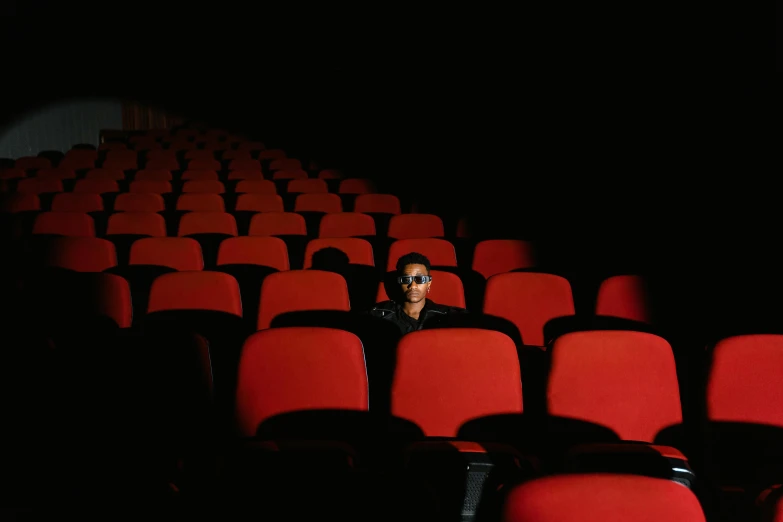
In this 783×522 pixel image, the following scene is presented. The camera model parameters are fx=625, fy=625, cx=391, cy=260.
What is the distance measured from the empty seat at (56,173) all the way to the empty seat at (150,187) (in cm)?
84

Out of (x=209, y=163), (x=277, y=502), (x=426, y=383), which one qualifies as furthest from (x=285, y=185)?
(x=277, y=502)

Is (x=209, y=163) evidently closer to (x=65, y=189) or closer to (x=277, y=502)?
(x=65, y=189)

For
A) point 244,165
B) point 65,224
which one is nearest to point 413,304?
point 65,224

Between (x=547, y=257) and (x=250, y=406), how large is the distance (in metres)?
2.03

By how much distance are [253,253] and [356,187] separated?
2.44m

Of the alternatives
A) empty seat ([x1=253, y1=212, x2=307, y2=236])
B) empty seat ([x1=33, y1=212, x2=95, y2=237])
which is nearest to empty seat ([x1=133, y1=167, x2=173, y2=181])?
empty seat ([x1=33, y1=212, x2=95, y2=237])

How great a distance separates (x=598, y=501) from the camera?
99 cm

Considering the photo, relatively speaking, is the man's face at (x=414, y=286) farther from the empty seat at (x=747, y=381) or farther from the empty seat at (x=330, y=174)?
the empty seat at (x=330, y=174)

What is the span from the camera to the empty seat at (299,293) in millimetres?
2411

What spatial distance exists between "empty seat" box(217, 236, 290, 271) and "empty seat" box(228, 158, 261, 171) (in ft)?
9.81

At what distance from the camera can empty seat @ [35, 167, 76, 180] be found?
5180 millimetres

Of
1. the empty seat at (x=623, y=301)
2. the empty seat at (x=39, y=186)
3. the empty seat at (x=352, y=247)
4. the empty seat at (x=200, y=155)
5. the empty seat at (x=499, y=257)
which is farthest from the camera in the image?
the empty seat at (x=200, y=155)

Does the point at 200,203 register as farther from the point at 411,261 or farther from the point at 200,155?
the point at 200,155

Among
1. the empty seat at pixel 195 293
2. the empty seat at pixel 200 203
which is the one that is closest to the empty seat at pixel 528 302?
the empty seat at pixel 195 293
